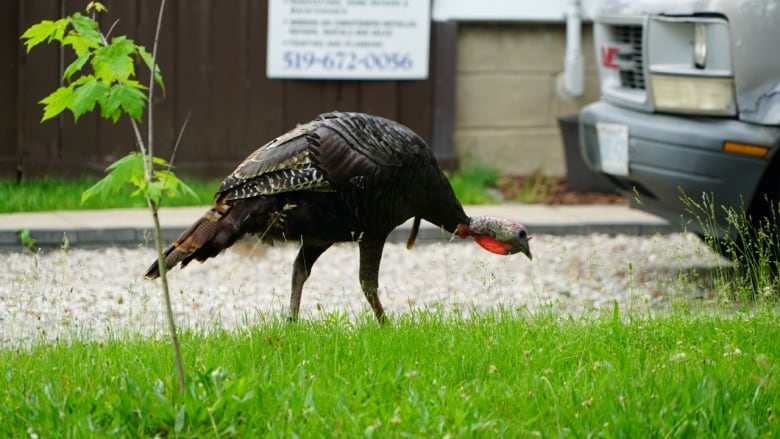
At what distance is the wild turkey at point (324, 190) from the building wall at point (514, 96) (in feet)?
20.1

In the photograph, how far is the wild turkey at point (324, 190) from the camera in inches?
225

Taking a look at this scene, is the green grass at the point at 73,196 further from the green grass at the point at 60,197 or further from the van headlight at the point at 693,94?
the van headlight at the point at 693,94

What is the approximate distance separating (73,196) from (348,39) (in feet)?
8.89

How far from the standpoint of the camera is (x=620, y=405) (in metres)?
4.55

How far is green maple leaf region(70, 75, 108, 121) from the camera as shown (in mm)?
4277

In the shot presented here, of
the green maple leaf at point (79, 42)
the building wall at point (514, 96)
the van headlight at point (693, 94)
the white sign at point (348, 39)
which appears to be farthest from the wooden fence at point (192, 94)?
the green maple leaf at point (79, 42)

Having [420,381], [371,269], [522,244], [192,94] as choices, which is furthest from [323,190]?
[192,94]

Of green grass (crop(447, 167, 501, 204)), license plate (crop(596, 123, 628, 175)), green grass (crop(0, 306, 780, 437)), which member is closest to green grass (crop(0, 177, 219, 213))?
green grass (crop(447, 167, 501, 204))

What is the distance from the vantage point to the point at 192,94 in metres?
11.2

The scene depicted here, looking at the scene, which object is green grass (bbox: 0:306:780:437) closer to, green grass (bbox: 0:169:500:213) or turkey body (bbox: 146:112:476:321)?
turkey body (bbox: 146:112:476:321)

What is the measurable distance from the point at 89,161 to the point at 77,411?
6844 millimetres

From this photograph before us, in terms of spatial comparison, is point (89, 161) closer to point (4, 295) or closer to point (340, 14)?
point (340, 14)

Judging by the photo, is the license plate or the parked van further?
the license plate

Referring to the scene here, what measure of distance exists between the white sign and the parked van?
375cm
